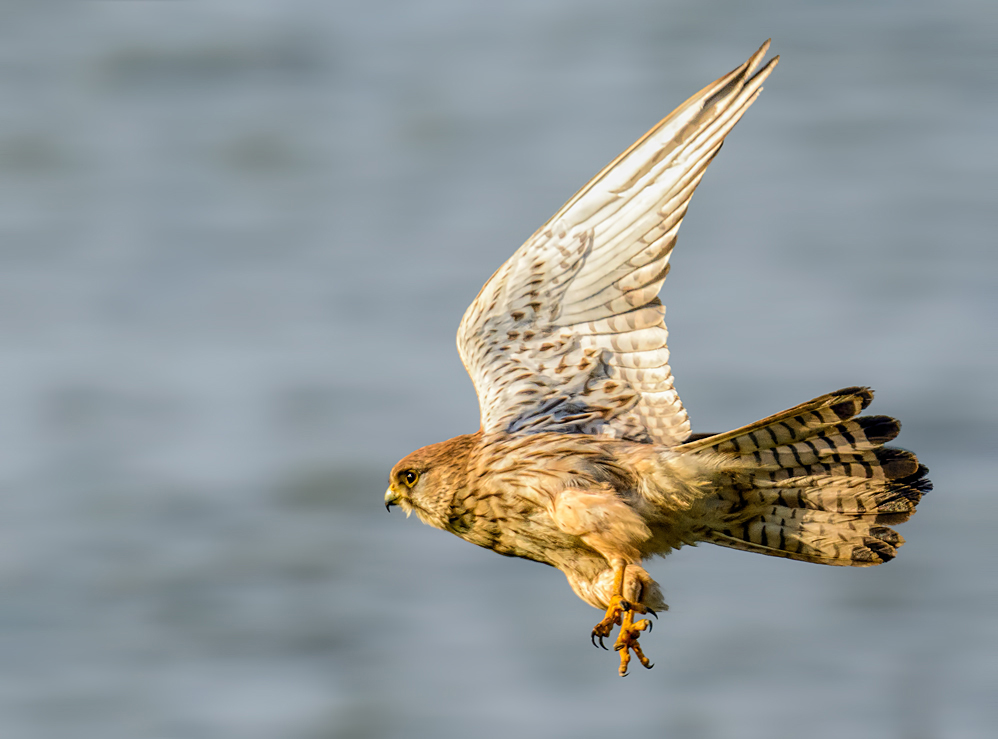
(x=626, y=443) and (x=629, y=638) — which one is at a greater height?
(x=626, y=443)

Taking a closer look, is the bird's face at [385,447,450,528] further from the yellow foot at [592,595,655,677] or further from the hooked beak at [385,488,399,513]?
the yellow foot at [592,595,655,677]

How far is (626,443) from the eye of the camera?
8.40 meters

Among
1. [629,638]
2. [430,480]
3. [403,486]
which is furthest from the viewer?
[403,486]

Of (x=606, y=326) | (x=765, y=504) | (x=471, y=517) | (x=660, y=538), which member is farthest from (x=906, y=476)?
(x=471, y=517)

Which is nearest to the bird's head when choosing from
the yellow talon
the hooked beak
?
the hooked beak

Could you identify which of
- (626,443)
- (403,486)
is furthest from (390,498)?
(626,443)

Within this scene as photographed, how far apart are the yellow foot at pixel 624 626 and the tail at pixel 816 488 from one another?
930 mm

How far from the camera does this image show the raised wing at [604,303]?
25.6ft

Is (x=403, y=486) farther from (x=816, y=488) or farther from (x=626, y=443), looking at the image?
(x=816, y=488)

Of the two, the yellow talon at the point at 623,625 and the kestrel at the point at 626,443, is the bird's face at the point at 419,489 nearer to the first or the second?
the kestrel at the point at 626,443

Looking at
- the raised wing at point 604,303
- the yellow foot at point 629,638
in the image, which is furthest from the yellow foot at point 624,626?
the raised wing at point 604,303

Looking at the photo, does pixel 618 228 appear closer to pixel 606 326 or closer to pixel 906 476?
pixel 606 326

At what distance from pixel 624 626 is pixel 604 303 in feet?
7.01

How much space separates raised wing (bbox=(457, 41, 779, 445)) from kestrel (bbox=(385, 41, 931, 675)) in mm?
12
